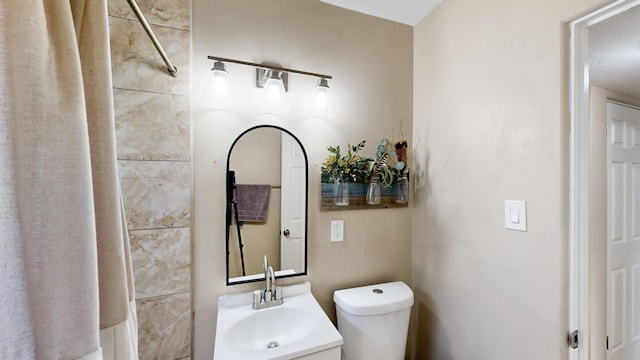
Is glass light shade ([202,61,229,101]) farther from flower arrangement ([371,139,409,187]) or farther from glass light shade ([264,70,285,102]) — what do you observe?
flower arrangement ([371,139,409,187])

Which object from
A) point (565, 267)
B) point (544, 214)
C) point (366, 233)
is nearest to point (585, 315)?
point (565, 267)

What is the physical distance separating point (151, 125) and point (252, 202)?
57 cm

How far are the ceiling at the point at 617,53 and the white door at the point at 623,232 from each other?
149mm

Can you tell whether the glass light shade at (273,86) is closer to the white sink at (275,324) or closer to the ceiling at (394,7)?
the ceiling at (394,7)

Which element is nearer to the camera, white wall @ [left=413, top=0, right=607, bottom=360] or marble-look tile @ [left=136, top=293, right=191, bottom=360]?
white wall @ [left=413, top=0, right=607, bottom=360]

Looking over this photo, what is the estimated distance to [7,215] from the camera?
35 centimetres

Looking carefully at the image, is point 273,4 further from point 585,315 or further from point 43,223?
point 585,315

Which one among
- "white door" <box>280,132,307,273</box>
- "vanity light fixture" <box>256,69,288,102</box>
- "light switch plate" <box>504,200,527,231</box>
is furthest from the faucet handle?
"light switch plate" <box>504,200,527,231</box>

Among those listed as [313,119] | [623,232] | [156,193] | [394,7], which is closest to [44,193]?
[156,193]

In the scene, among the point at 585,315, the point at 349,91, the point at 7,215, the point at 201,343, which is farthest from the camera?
the point at 349,91

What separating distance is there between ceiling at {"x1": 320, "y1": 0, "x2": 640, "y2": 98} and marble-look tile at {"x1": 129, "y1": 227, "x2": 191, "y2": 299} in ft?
4.93

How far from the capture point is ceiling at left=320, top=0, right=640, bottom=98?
1229 mm

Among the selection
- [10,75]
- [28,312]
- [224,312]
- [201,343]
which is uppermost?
[10,75]

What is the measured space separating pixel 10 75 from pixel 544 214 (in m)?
1.45
